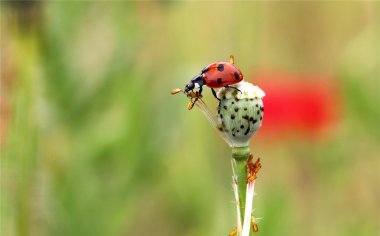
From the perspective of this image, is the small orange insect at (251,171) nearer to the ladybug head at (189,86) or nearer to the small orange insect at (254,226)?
the small orange insect at (254,226)

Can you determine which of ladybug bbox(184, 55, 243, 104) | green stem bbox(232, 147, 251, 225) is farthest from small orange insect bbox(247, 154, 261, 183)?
ladybug bbox(184, 55, 243, 104)

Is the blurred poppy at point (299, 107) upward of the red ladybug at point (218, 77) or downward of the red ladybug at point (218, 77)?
upward

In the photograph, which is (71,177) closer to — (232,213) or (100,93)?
(100,93)

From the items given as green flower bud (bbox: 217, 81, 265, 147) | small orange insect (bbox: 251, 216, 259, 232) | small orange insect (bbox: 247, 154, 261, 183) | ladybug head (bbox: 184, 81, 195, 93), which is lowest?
small orange insect (bbox: 251, 216, 259, 232)

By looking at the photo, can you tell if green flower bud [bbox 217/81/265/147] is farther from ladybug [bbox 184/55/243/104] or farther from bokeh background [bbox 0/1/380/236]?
bokeh background [bbox 0/1/380/236]

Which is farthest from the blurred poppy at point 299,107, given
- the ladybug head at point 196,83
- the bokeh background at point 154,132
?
the ladybug head at point 196,83

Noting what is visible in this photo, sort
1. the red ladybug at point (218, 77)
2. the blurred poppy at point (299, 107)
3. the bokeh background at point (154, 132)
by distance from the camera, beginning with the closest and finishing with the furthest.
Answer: the red ladybug at point (218, 77)
the bokeh background at point (154, 132)
the blurred poppy at point (299, 107)
